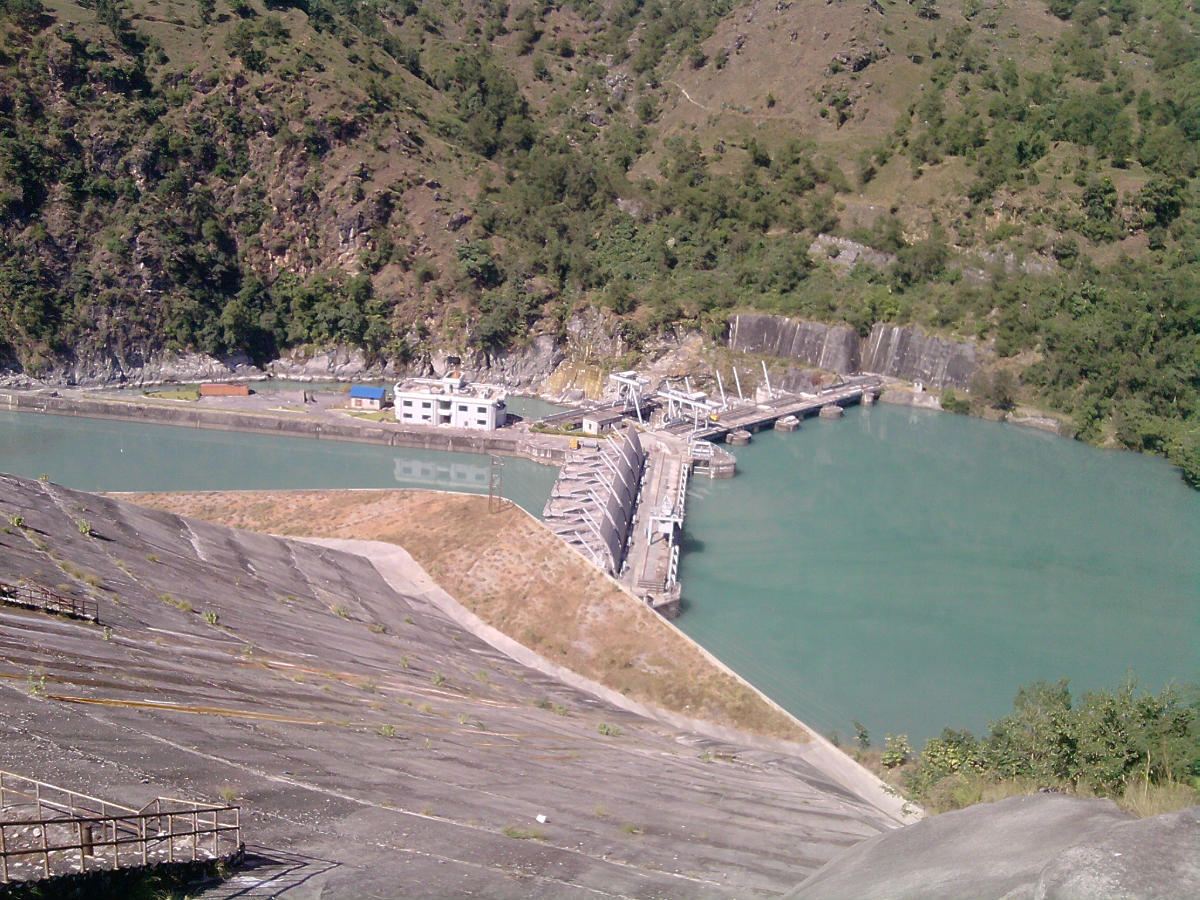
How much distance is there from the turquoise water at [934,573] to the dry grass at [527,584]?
4.74 ft

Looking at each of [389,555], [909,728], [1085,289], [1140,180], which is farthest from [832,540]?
[1140,180]

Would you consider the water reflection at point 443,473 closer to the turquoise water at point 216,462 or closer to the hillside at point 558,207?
the turquoise water at point 216,462

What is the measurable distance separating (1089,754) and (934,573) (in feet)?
50.6

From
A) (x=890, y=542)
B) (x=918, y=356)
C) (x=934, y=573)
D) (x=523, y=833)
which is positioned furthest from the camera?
(x=918, y=356)

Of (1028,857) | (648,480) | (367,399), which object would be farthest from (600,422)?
(1028,857)

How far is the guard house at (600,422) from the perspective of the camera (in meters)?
35.7

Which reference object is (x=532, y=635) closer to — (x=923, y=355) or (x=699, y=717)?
(x=699, y=717)

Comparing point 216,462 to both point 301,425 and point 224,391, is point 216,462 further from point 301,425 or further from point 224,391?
point 224,391

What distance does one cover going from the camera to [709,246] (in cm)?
4838

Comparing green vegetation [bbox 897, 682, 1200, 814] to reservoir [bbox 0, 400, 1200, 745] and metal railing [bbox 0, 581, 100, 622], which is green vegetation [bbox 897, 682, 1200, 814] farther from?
metal railing [bbox 0, 581, 100, 622]

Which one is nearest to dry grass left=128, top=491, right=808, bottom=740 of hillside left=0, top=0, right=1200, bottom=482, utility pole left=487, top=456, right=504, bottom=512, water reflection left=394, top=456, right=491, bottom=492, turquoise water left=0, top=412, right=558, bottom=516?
utility pole left=487, top=456, right=504, bottom=512

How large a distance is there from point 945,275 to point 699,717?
3315cm

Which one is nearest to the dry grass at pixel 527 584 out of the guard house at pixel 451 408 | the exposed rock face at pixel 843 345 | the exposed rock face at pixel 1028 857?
the guard house at pixel 451 408

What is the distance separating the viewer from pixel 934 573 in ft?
82.8
